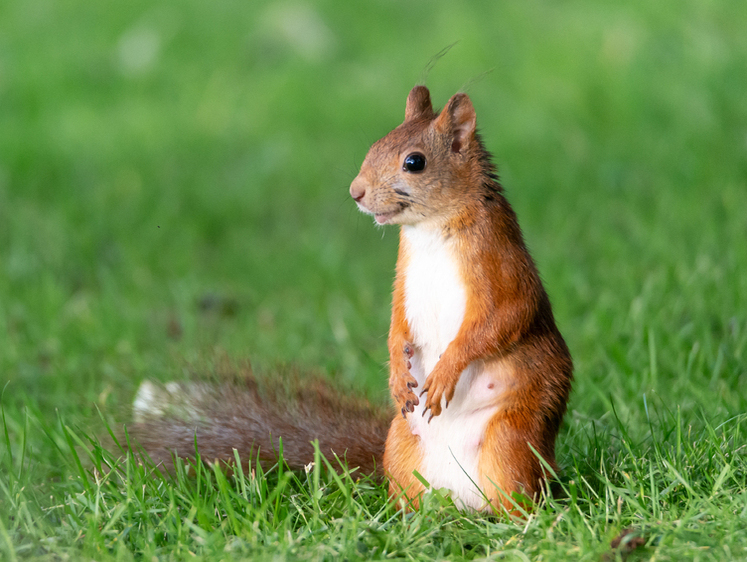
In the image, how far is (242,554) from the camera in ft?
5.59

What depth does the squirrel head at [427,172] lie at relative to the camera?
1875mm

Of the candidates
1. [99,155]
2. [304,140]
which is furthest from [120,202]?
[304,140]

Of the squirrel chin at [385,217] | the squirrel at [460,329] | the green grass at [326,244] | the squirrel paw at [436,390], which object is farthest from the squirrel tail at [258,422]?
the squirrel chin at [385,217]

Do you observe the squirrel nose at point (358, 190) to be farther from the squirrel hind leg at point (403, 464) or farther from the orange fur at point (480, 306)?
the squirrel hind leg at point (403, 464)

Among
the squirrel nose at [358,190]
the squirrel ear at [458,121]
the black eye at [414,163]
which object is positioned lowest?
the squirrel nose at [358,190]

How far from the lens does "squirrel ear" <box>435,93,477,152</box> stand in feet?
6.26

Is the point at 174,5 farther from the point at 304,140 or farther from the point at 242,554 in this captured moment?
the point at 242,554

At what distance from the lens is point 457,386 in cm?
191

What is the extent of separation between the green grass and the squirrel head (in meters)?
0.35

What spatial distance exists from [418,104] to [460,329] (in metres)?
0.54

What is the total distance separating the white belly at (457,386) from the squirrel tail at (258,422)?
268 mm

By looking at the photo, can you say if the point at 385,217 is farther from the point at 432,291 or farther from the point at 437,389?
the point at 437,389

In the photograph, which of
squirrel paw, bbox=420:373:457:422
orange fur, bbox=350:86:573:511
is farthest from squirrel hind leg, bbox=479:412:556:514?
squirrel paw, bbox=420:373:457:422

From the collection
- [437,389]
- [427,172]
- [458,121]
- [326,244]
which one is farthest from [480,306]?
[326,244]
